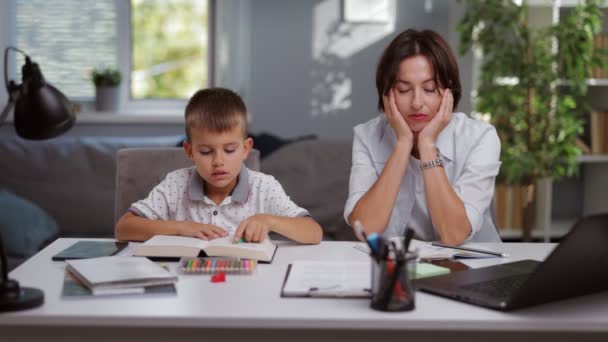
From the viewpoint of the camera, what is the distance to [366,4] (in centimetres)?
443

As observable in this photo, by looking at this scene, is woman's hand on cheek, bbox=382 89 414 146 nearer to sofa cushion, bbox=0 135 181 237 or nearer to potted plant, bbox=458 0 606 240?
sofa cushion, bbox=0 135 181 237

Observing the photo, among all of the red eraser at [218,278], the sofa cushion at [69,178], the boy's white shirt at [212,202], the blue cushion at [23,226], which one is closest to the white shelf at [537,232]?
the sofa cushion at [69,178]

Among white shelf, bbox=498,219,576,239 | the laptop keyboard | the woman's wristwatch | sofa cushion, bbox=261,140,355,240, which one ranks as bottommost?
white shelf, bbox=498,219,576,239

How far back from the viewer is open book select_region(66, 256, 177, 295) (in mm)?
1147

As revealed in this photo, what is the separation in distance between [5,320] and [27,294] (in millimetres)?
69

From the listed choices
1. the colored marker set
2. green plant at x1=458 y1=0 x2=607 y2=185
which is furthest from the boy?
green plant at x1=458 y1=0 x2=607 y2=185

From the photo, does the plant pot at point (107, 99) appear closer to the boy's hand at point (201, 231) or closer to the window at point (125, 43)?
the window at point (125, 43)

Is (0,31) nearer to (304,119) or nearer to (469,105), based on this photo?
(304,119)

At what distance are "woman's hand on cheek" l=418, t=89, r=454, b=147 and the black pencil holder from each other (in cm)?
75

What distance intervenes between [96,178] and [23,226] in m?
0.46

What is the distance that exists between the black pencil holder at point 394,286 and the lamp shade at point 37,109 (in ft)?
1.83

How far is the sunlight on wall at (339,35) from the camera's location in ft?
14.5

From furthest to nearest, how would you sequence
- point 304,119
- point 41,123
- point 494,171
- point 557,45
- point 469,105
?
point 304,119 < point 469,105 < point 557,45 < point 494,171 < point 41,123

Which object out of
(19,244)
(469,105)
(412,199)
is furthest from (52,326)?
(469,105)
